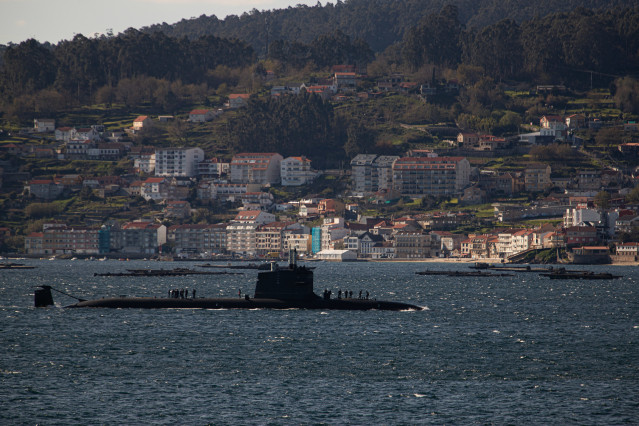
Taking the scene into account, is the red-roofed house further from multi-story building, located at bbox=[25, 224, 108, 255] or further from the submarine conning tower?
the submarine conning tower

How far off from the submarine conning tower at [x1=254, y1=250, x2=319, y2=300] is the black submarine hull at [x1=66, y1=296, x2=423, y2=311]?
40 cm

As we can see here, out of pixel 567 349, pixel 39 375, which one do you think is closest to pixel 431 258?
pixel 567 349

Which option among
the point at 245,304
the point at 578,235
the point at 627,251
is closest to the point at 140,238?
the point at 578,235

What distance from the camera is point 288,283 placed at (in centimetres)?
Result: 6525

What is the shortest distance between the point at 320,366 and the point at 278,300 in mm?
18913

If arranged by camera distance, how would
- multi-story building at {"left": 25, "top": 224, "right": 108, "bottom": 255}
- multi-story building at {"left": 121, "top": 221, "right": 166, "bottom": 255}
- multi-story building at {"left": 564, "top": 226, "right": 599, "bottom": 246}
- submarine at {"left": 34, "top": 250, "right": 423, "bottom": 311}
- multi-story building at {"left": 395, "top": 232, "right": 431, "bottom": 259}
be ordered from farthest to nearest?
multi-story building at {"left": 121, "top": 221, "right": 166, "bottom": 255}
multi-story building at {"left": 25, "top": 224, "right": 108, "bottom": 255}
multi-story building at {"left": 395, "top": 232, "right": 431, "bottom": 259}
multi-story building at {"left": 564, "top": 226, "right": 599, "bottom": 246}
submarine at {"left": 34, "top": 250, "right": 423, "bottom": 311}

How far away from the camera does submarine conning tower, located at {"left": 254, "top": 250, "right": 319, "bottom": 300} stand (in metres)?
64.6

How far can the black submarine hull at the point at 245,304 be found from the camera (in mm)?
66125

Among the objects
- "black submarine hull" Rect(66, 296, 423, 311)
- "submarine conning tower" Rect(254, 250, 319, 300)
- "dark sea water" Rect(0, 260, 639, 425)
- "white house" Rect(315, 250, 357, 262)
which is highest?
"submarine conning tower" Rect(254, 250, 319, 300)

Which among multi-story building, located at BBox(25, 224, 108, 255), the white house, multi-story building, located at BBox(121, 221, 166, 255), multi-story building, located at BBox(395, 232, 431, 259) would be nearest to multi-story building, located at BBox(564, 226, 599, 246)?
multi-story building, located at BBox(395, 232, 431, 259)

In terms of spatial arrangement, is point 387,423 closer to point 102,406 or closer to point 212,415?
point 212,415

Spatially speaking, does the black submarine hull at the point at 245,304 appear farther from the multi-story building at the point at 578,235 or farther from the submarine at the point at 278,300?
the multi-story building at the point at 578,235

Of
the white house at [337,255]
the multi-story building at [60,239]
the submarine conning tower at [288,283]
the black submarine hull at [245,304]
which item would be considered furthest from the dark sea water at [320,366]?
the multi-story building at [60,239]

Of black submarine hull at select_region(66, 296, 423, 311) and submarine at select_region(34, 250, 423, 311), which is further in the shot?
black submarine hull at select_region(66, 296, 423, 311)
